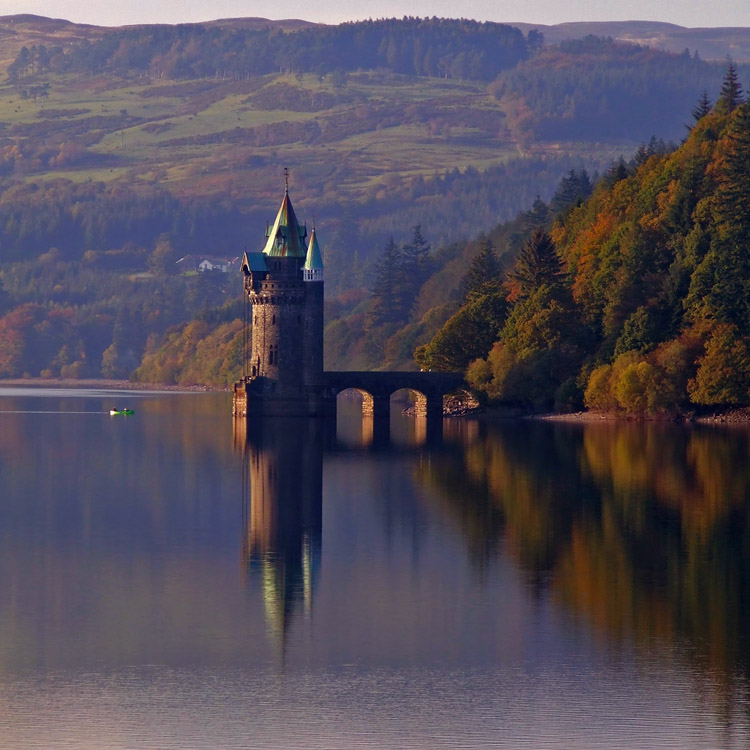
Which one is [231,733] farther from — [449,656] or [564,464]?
[564,464]

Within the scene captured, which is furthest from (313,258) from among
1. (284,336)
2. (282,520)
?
(282,520)

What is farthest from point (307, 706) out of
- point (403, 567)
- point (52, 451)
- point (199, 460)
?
point (52, 451)

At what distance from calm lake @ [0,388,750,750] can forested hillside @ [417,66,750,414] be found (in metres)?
37.7

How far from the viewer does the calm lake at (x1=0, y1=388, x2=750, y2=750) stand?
35.9 meters

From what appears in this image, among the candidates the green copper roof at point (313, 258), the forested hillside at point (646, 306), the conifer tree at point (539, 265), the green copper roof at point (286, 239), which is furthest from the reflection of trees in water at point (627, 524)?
the conifer tree at point (539, 265)

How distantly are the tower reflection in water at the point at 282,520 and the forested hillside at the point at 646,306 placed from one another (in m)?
26.5

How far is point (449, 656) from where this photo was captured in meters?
41.2

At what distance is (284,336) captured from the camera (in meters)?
139

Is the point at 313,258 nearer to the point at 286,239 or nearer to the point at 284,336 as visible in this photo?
the point at 286,239

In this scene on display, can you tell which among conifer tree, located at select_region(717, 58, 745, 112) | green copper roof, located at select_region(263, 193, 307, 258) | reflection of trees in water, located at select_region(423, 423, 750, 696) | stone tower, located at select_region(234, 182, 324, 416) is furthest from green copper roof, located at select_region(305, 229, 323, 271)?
conifer tree, located at select_region(717, 58, 745, 112)

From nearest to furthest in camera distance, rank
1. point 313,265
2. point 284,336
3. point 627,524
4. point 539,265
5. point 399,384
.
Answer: point 627,524, point 284,336, point 313,265, point 399,384, point 539,265

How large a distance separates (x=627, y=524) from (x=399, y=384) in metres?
77.2

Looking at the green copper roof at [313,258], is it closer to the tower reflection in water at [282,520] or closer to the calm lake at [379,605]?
the tower reflection in water at [282,520]

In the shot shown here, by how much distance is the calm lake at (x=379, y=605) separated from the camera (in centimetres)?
3588
